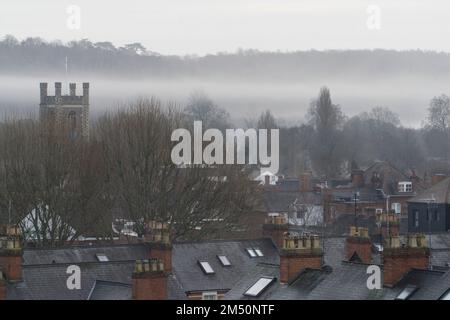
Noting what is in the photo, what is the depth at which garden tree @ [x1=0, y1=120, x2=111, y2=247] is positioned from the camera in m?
56.2

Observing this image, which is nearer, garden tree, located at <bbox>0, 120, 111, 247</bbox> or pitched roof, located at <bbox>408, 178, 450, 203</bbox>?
garden tree, located at <bbox>0, 120, 111, 247</bbox>

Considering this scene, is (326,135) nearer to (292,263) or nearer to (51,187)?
(51,187)

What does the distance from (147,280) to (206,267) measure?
333 inches

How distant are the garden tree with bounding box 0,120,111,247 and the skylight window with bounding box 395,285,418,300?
2779 cm

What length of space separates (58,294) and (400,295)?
1063cm

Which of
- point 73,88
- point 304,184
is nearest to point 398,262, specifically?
point 304,184

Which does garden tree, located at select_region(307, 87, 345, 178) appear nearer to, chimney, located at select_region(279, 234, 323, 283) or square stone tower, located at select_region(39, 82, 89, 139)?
square stone tower, located at select_region(39, 82, 89, 139)

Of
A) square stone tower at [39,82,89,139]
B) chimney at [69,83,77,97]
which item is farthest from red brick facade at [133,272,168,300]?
chimney at [69,83,77,97]

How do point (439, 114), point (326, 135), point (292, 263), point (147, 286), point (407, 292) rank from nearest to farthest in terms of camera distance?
point (407, 292) → point (147, 286) → point (292, 263) → point (326, 135) → point (439, 114)

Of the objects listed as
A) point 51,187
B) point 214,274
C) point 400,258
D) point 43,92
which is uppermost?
point 43,92

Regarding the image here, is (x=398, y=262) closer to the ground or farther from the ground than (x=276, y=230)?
farther from the ground

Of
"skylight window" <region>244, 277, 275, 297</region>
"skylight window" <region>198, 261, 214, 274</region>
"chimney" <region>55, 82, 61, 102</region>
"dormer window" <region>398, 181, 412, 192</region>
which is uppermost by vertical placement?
"chimney" <region>55, 82, 61, 102</region>

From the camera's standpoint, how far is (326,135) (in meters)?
126
